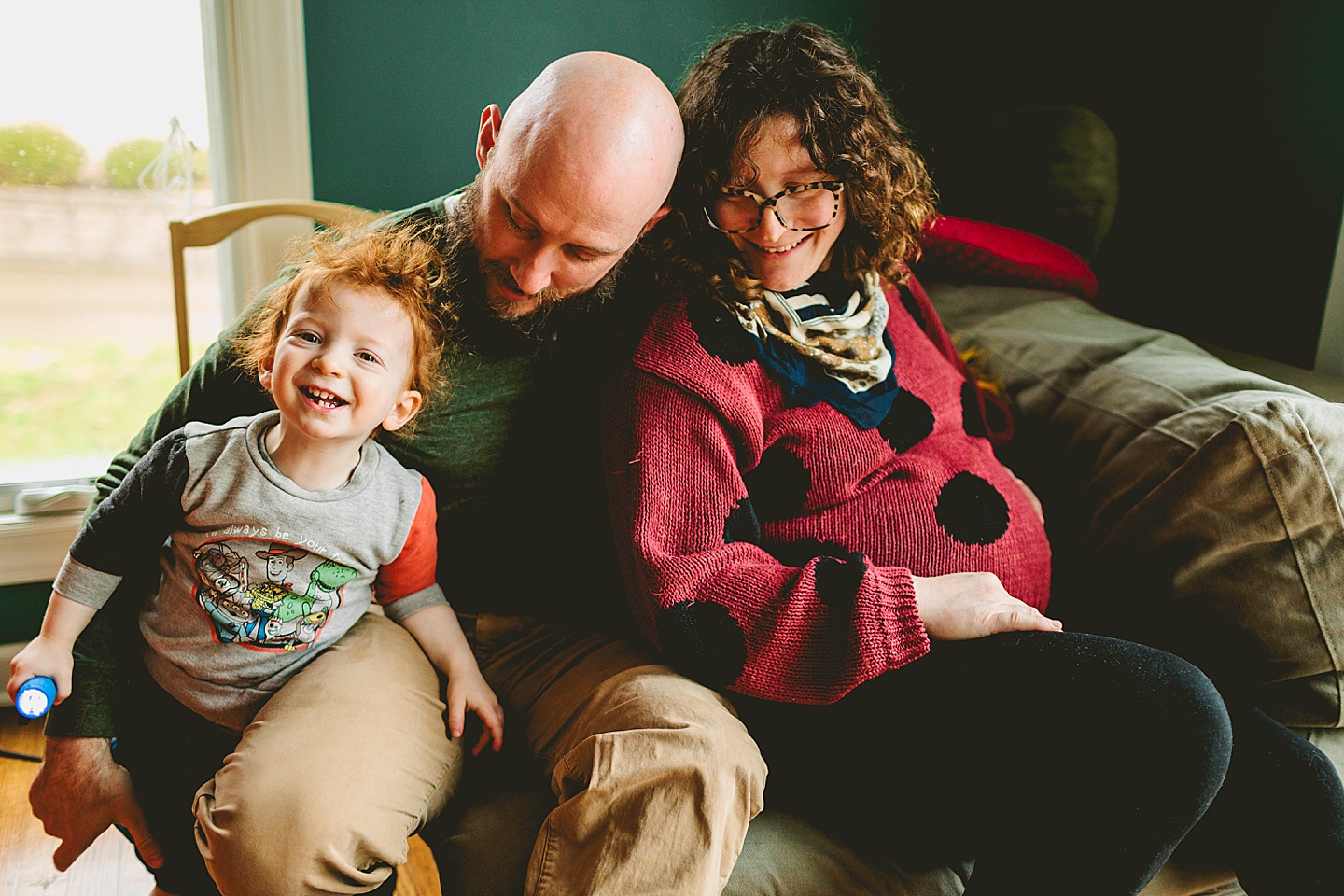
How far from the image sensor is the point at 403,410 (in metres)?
1.11

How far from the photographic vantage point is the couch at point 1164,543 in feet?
3.42

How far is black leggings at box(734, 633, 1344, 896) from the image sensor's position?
0.92 meters

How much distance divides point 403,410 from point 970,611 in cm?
70

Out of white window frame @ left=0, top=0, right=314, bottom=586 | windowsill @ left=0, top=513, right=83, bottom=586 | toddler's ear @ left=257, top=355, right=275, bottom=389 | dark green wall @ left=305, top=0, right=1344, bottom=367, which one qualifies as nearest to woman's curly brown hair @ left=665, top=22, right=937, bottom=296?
toddler's ear @ left=257, top=355, right=275, bottom=389

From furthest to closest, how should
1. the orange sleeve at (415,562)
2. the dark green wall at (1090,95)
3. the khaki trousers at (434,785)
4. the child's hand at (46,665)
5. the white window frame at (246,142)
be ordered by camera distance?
the dark green wall at (1090,95)
the white window frame at (246,142)
the orange sleeve at (415,562)
the child's hand at (46,665)
the khaki trousers at (434,785)

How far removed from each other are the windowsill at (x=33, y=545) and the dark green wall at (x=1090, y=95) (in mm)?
811

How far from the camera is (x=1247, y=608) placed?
1126 millimetres

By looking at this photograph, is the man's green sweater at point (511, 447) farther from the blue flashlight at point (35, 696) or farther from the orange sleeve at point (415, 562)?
the blue flashlight at point (35, 696)

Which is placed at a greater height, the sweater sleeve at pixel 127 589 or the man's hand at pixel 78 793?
the sweater sleeve at pixel 127 589

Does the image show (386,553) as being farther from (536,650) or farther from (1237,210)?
(1237,210)

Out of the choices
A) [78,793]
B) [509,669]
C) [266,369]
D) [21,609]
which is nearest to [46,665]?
[78,793]

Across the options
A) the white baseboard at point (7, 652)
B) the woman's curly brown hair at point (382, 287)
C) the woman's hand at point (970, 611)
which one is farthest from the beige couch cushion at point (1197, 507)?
the white baseboard at point (7, 652)

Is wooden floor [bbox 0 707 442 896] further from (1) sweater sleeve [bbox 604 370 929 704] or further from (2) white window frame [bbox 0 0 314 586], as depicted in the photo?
(1) sweater sleeve [bbox 604 370 929 704]

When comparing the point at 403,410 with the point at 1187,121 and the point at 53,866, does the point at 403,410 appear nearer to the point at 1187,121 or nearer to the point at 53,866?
the point at 53,866
